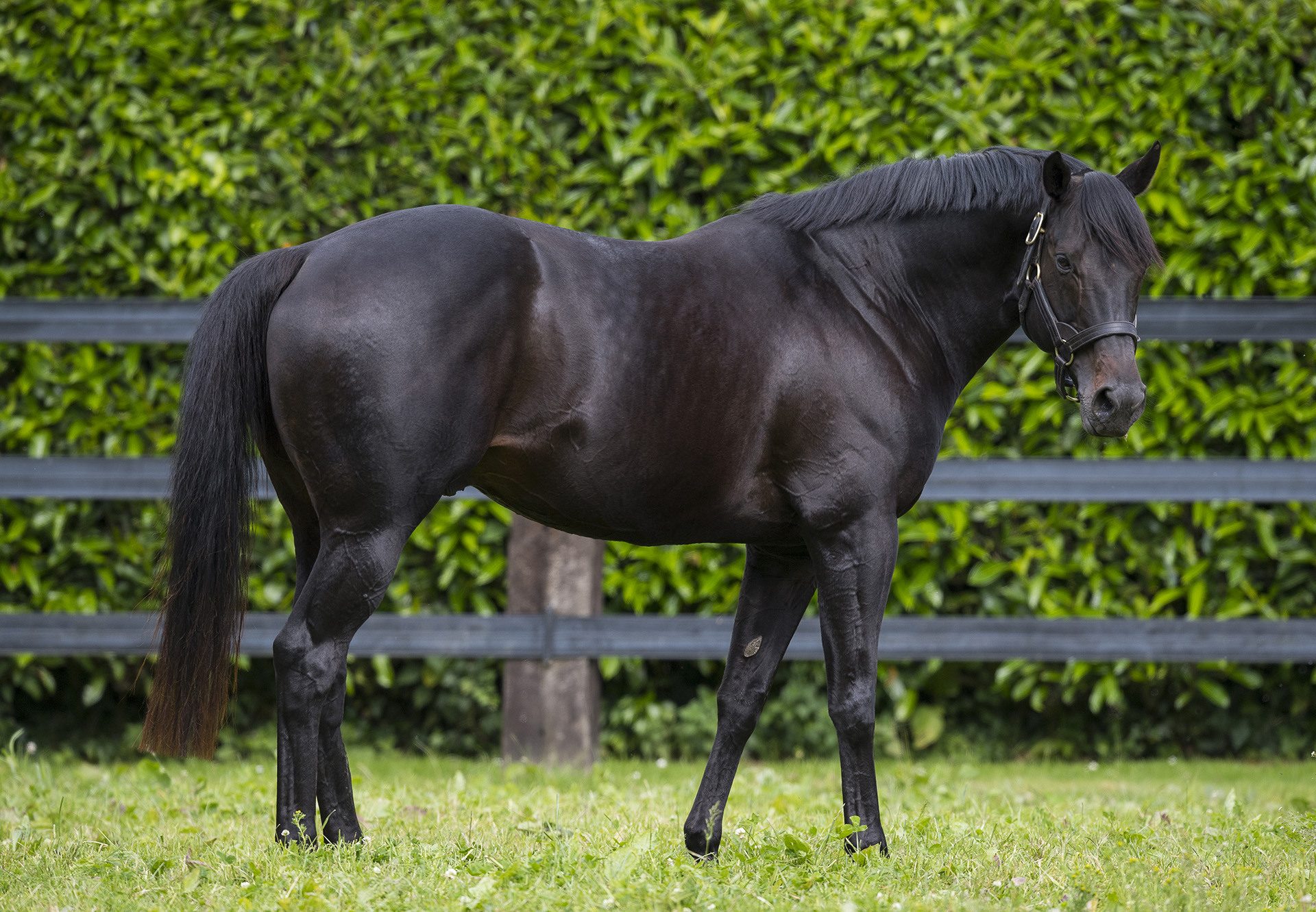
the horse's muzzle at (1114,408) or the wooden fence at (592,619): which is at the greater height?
the horse's muzzle at (1114,408)

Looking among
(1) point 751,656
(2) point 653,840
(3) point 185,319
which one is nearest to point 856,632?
(1) point 751,656

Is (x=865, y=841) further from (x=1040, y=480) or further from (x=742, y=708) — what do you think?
(x=1040, y=480)

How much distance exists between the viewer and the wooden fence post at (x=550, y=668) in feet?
16.2

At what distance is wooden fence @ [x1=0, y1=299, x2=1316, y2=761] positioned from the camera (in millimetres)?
4715

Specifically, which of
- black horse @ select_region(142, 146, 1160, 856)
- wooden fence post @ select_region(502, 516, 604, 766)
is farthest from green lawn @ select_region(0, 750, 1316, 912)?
black horse @ select_region(142, 146, 1160, 856)

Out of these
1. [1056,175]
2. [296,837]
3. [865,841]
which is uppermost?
[1056,175]

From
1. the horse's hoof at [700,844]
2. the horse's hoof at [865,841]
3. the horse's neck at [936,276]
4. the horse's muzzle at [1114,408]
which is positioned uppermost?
the horse's neck at [936,276]

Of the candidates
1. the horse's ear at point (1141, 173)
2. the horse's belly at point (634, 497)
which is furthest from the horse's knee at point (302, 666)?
the horse's ear at point (1141, 173)

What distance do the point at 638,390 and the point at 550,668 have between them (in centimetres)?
221

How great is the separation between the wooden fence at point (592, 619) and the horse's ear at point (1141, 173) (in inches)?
56.9

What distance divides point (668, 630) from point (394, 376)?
2306mm

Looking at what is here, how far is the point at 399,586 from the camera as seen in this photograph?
520cm

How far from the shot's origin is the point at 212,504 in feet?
9.96

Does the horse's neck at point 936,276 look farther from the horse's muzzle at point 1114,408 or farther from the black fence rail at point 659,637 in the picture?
the black fence rail at point 659,637
